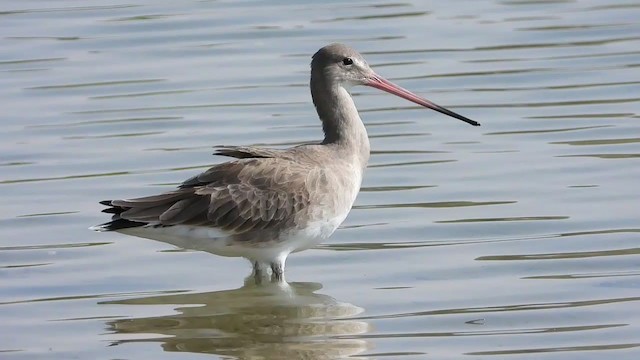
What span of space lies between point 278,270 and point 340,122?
109 cm

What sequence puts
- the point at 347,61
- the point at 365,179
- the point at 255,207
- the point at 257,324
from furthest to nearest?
1. the point at 365,179
2. the point at 347,61
3. the point at 255,207
4. the point at 257,324

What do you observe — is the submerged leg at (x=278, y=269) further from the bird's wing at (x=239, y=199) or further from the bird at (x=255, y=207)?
the bird's wing at (x=239, y=199)

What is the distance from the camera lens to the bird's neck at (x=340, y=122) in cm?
1043

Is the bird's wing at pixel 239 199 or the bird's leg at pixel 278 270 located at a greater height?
the bird's wing at pixel 239 199

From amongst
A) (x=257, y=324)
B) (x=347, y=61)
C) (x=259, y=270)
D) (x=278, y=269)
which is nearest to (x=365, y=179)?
(x=347, y=61)

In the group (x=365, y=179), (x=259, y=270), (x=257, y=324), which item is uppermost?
(x=365, y=179)

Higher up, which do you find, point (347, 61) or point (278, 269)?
point (347, 61)

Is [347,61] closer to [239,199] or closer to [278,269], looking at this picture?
[239,199]

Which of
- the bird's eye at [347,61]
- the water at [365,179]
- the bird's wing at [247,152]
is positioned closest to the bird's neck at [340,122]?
the bird's eye at [347,61]

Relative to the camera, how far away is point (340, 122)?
34.5 feet

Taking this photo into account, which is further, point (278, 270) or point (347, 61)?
point (347, 61)

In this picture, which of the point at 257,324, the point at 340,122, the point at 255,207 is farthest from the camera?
the point at 340,122

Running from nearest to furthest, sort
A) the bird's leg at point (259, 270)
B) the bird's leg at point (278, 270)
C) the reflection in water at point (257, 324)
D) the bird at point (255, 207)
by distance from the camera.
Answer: the reflection in water at point (257, 324) < the bird at point (255, 207) < the bird's leg at point (278, 270) < the bird's leg at point (259, 270)

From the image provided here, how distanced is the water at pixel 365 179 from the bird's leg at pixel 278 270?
2.7 inches
